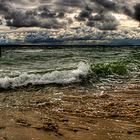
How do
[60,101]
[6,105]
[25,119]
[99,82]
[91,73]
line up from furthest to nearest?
1. [91,73]
2. [99,82]
3. [60,101]
4. [6,105]
5. [25,119]

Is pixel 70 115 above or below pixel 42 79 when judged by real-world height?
above

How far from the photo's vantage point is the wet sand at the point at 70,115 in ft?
27.6

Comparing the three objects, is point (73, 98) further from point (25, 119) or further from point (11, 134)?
point (11, 134)

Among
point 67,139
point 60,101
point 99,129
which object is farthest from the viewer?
point 60,101

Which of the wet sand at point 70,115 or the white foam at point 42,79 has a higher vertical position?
the wet sand at point 70,115

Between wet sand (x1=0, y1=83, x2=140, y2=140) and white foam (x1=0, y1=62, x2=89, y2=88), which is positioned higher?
wet sand (x1=0, y1=83, x2=140, y2=140)

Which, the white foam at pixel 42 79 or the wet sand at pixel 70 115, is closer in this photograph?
the wet sand at pixel 70 115

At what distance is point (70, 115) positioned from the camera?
10164mm

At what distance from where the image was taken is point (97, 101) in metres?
12.2

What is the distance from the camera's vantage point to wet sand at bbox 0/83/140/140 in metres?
8.41

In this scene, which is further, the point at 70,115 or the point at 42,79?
the point at 42,79

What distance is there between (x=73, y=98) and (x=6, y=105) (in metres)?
2.55

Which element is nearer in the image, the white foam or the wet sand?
the wet sand

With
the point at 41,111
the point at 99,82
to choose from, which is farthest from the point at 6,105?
the point at 99,82
